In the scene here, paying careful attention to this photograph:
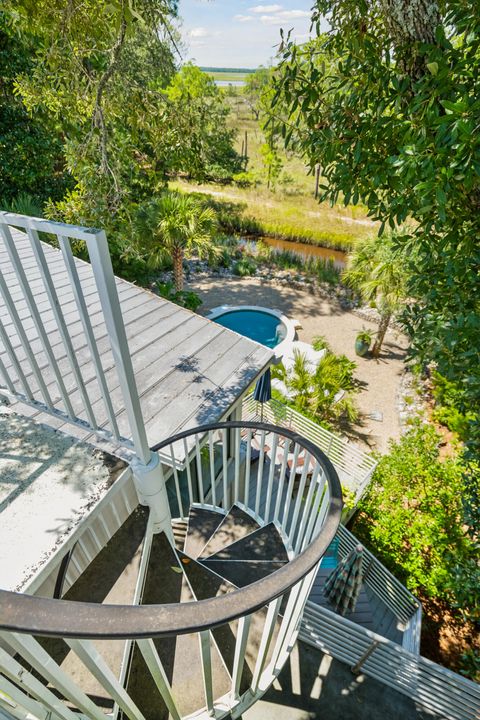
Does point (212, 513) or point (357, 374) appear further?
point (357, 374)

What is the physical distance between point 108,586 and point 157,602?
0.48 m

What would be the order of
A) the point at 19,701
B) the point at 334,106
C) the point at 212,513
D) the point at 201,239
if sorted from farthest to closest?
the point at 201,239, the point at 212,513, the point at 334,106, the point at 19,701

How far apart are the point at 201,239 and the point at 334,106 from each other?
7.92 metres

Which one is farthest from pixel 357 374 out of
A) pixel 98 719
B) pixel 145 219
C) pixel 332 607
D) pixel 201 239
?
pixel 98 719

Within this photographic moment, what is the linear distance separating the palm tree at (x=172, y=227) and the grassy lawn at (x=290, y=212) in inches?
383

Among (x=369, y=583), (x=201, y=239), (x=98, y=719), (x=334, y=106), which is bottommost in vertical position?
(x=369, y=583)

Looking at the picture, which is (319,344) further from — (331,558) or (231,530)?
(231,530)

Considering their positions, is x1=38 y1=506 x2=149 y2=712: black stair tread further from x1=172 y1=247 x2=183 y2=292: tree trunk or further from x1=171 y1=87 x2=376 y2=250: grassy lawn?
x1=171 y1=87 x2=376 y2=250: grassy lawn

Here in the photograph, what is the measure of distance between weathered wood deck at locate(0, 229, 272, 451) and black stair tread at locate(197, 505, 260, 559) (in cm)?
131

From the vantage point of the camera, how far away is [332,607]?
17.2ft

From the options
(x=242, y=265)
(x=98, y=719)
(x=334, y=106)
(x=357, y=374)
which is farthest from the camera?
(x=242, y=265)

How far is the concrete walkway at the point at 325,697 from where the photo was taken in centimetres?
358

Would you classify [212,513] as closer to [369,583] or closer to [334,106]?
[369,583]

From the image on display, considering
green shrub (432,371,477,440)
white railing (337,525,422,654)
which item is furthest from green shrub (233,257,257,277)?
white railing (337,525,422,654)
